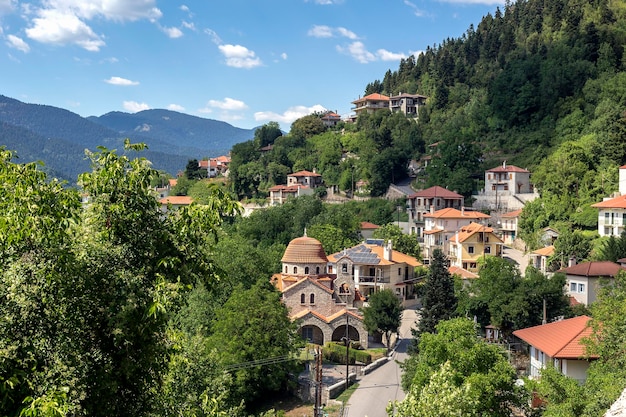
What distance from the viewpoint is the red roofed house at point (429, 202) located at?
215 feet

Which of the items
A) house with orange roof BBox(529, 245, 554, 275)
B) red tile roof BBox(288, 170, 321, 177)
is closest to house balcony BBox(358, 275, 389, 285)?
house with orange roof BBox(529, 245, 554, 275)

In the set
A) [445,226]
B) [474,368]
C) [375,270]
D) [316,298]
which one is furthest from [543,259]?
[474,368]

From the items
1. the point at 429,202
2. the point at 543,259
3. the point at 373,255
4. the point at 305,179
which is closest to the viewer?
the point at 373,255

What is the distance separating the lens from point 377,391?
108 feet

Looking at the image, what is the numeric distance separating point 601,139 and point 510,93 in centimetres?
2144

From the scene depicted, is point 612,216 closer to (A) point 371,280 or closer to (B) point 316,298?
(A) point 371,280

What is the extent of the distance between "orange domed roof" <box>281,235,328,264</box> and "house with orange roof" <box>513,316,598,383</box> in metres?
16.0

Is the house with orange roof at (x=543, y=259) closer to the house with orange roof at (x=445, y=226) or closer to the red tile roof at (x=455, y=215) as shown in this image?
the red tile roof at (x=455, y=215)

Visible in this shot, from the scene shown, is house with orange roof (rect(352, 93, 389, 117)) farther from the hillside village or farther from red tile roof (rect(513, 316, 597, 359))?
red tile roof (rect(513, 316, 597, 359))

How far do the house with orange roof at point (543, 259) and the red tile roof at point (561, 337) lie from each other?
707 inches

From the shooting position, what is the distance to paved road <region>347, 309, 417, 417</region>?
2998cm

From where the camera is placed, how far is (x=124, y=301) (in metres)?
7.42

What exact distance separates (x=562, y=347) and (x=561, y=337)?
1.35 meters

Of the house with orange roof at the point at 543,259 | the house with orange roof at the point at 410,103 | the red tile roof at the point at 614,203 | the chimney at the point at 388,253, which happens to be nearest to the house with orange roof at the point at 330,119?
the house with orange roof at the point at 410,103
